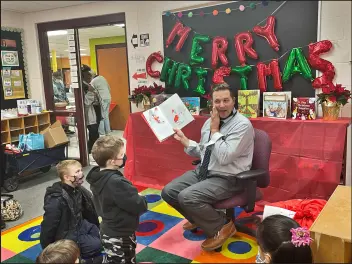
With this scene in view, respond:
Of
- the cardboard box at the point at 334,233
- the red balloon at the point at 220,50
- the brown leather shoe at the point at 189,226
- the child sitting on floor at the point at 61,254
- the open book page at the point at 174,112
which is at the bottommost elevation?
the brown leather shoe at the point at 189,226

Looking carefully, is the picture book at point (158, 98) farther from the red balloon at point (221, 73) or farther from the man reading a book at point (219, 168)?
the man reading a book at point (219, 168)

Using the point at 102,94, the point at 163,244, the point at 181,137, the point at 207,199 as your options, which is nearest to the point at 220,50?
the point at 181,137

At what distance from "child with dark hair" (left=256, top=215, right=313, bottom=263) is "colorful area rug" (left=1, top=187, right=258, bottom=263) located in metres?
→ 0.74

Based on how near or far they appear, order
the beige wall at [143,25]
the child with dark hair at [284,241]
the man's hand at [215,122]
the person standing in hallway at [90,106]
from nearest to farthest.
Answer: the child with dark hair at [284,241], the beige wall at [143,25], the man's hand at [215,122], the person standing in hallway at [90,106]

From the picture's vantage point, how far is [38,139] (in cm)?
339

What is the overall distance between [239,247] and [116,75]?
4380 mm

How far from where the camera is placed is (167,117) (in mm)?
2193

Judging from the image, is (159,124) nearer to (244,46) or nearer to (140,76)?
(244,46)

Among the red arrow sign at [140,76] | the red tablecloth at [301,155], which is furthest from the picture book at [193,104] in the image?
the red arrow sign at [140,76]

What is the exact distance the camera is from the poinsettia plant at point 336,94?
2.16m

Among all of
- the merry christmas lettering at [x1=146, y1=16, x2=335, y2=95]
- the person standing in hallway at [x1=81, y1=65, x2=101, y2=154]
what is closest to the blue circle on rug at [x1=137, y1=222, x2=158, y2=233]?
the merry christmas lettering at [x1=146, y1=16, x2=335, y2=95]

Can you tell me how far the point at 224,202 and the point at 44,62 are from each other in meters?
2.75

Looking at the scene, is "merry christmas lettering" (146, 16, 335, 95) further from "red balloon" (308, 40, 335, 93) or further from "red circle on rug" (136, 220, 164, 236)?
"red circle on rug" (136, 220, 164, 236)

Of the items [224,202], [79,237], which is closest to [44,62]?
[79,237]
